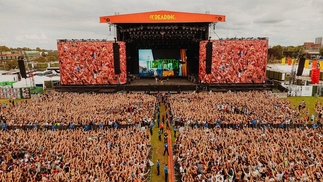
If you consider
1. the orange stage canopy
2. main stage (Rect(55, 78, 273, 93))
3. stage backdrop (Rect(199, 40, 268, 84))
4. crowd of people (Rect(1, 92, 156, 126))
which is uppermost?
the orange stage canopy

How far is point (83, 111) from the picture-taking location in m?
18.8

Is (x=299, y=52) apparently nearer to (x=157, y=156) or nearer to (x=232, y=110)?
(x=232, y=110)

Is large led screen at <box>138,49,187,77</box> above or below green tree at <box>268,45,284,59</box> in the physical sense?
below

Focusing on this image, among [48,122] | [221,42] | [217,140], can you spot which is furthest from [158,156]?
[221,42]

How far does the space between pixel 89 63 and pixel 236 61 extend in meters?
20.5

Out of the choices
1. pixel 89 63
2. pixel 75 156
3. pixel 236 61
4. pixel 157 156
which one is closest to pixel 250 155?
pixel 157 156

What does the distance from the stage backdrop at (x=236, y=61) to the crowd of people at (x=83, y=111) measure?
12.1 m

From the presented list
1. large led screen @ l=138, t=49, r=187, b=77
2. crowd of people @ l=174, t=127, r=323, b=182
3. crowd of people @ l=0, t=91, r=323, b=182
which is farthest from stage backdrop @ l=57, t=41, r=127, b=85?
crowd of people @ l=174, t=127, r=323, b=182

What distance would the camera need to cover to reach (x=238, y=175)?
9.23 m

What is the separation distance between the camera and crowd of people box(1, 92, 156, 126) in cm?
1636

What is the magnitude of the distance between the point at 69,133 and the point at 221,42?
23.5 m

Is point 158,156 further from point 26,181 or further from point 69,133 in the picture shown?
point 26,181

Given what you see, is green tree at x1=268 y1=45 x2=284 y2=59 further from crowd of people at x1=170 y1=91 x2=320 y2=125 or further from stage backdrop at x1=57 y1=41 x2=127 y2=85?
stage backdrop at x1=57 y1=41 x2=127 y2=85

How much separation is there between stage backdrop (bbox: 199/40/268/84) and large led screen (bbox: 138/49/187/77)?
5.90 meters
